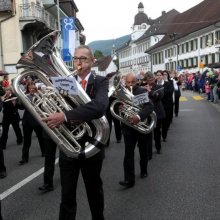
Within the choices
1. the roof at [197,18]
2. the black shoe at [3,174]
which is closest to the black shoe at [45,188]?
the black shoe at [3,174]

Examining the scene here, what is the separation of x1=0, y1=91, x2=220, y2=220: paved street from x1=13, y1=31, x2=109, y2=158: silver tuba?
1322 millimetres

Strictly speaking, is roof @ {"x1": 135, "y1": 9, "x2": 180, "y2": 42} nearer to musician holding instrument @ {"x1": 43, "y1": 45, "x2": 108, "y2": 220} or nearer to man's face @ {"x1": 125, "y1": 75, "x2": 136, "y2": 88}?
man's face @ {"x1": 125, "y1": 75, "x2": 136, "y2": 88}

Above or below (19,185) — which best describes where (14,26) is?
above

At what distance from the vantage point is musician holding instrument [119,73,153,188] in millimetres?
6133

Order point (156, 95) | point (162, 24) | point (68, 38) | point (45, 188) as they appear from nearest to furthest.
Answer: point (45, 188), point (156, 95), point (68, 38), point (162, 24)

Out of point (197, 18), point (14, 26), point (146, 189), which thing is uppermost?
point (197, 18)

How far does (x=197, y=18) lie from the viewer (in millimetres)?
64250

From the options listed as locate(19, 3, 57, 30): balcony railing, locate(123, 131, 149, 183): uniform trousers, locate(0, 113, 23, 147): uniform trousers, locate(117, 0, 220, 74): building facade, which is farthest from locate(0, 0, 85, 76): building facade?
locate(123, 131, 149, 183): uniform trousers

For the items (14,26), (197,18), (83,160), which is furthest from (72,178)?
(197,18)

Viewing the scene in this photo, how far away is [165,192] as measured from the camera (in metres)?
5.81

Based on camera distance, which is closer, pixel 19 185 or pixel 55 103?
pixel 55 103

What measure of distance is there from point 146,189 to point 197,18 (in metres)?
61.5

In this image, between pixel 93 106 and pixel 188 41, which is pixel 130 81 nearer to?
pixel 93 106

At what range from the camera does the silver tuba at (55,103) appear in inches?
151
